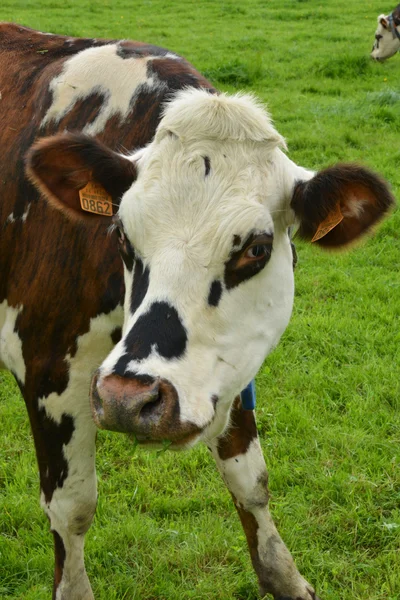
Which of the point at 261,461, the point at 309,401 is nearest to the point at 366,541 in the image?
the point at 261,461

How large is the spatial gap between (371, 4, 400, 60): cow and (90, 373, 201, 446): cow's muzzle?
37.2 ft

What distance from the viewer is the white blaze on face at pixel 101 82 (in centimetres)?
304

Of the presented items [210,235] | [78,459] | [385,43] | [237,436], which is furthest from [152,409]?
[385,43]

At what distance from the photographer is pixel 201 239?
228cm

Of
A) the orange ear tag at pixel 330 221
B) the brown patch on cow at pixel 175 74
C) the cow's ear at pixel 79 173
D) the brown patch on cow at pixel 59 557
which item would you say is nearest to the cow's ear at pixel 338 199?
the orange ear tag at pixel 330 221

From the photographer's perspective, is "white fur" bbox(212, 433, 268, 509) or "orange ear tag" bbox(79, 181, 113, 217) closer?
"orange ear tag" bbox(79, 181, 113, 217)

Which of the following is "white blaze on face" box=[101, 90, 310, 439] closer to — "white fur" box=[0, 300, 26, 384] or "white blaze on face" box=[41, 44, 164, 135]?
"white blaze on face" box=[41, 44, 164, 135]

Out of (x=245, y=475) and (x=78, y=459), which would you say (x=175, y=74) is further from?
(x=245, y=475)

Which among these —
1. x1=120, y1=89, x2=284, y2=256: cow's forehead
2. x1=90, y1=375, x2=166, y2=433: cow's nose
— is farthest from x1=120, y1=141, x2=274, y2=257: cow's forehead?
x1=90, y1=375, x2=166, y2=433: cow's nose

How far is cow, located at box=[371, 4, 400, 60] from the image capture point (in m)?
12.8

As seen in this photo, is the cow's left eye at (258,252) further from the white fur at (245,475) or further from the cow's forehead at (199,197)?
the white fur at (245,475)

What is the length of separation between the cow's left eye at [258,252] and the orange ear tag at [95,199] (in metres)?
0.60

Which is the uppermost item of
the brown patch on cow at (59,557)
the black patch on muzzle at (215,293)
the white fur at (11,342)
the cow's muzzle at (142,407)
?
the black patch on muzzle at (215,293)

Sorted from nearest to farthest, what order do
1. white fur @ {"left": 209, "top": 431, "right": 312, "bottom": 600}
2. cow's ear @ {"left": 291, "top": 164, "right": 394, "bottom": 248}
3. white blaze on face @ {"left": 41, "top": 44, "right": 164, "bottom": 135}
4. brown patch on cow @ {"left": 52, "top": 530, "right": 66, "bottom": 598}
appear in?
cow's ear @ {"left": 291, "top": 164, "right": 394, "bottom": 248}
white blaze on face @ {"left": 41, "top": 44, "right": 164, "bottom": 135}
brown patch on cow @ {"left": 52, "top": 530, "right": 66, "bottom": 598}
white fur @ {"left": 209, "top": 431, "right": 312, "bottom": 600}
